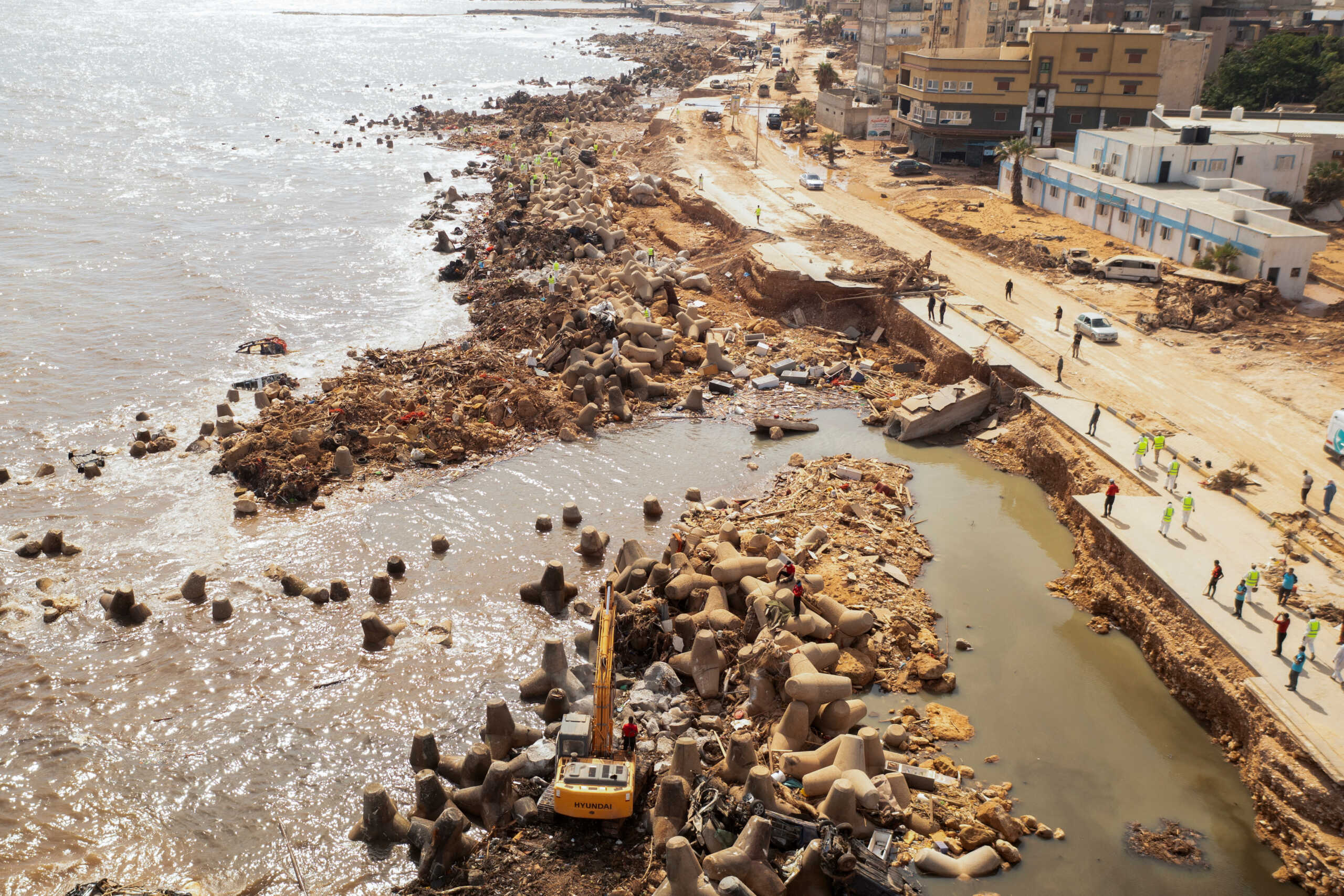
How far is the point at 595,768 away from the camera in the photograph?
44.8ft

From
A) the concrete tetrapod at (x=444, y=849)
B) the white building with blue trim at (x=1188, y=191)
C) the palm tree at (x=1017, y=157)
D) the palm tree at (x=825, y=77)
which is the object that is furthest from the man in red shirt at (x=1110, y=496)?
the palm tree at (x=825, y=77)

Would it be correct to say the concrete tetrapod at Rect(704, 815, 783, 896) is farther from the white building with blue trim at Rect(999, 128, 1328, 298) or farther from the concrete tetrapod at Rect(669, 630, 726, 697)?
the white building with blue trim at Rect(999, 128, 1328, 298)

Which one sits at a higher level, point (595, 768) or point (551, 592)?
point (595, 768)

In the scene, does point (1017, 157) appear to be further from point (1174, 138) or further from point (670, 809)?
point (670, 809)

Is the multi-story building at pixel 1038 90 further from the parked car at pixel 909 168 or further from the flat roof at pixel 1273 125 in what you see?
the flat roof at pixel 1273 125

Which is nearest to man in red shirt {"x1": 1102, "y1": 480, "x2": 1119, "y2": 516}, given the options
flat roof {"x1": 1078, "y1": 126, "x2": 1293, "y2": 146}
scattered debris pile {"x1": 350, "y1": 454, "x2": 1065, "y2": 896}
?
scattered debris pile {"x1": 350, "y1": 454, "x2": 1065, "y2": 896}

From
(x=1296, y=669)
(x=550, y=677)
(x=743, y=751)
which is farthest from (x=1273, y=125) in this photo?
(x=550, y=677)

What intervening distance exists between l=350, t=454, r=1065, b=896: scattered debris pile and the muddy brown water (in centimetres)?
67

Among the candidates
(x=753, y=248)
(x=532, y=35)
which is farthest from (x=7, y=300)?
(x=532, y=35)

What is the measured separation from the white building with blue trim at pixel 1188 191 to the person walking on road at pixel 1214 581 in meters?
20.1

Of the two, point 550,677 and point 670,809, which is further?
point 550,677

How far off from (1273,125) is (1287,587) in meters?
41.9

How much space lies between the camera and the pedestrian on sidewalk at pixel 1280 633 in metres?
15.8

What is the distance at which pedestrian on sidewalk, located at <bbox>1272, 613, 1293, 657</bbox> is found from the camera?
15.8 m
